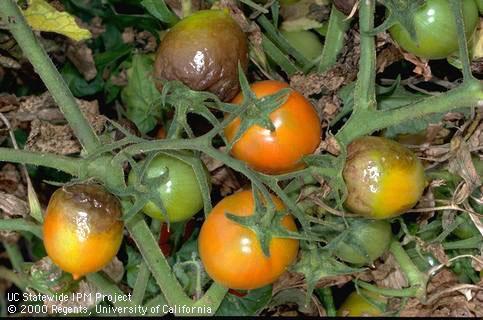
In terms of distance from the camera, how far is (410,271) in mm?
1051

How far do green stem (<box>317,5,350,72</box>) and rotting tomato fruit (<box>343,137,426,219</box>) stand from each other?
0.63ft

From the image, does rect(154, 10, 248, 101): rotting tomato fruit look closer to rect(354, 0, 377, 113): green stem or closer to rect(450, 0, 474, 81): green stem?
rect(354, 0, 377, 113): green stem

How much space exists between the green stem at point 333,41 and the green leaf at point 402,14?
21 cm

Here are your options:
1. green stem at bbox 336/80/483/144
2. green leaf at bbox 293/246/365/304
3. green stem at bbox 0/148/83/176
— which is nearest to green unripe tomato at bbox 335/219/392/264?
green leaf at bbox 293/246/365/304

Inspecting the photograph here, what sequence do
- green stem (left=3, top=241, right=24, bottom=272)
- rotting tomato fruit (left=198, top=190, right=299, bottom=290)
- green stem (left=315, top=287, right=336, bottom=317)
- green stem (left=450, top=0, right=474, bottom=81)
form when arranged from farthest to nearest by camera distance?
1. green stem (left=3, top=241, right=24, bottom=272)
2. green stem (left=315, top=287, right=336, bottom=317)
3. rotting tomato fruit (left=198, top=190, right=299, bottom=290)
4. green stem (left=450, top=0, right=474, bottom=81)

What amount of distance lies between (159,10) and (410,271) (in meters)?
0.57

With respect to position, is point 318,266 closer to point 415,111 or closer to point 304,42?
point 415,111

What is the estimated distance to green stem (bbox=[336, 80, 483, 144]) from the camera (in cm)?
84

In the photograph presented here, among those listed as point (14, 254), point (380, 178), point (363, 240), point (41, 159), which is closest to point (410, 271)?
point (363, 240)

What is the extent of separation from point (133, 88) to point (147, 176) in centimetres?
32

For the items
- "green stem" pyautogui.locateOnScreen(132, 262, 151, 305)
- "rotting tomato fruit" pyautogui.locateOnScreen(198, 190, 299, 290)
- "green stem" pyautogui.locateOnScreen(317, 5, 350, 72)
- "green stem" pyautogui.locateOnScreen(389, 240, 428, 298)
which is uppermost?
"green stem" pyautogui.locateOnScreen(317, 5, 350, 72)

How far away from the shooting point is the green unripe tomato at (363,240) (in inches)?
39.7

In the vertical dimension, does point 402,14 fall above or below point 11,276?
above

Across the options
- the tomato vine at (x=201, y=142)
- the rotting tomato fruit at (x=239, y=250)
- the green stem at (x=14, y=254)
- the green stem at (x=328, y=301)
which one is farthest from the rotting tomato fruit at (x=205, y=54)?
the green stem at (x=14, y=254)
